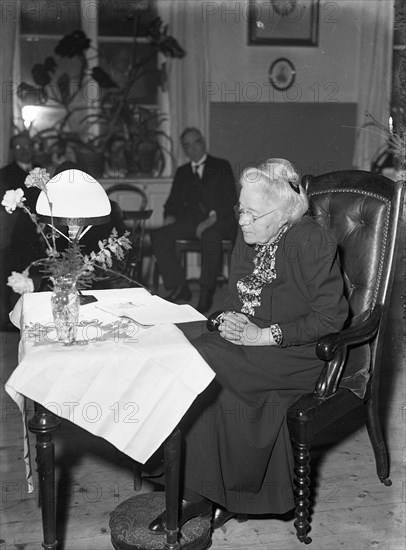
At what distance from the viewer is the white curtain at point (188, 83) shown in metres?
7.45

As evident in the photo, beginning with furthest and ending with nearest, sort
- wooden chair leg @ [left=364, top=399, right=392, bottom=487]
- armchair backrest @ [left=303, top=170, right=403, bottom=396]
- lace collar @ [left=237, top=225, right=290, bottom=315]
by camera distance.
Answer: wooden chair leg @ [left=364, top=399, right=392, bottom=487]
armchair backrest @ [left=303, top=170, right=403, bottom=396]
lace collar @ [left=237, top=225, right=290, bottom=315]

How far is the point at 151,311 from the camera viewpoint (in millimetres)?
2711

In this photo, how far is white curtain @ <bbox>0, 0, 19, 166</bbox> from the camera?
23.0ft

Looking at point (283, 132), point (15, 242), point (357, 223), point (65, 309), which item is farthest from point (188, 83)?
point (65, 309)

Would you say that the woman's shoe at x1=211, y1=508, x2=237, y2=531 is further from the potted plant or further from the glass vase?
the potted plant

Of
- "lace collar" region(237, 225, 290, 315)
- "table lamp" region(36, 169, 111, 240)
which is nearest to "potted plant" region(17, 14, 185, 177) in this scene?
"table lamp" region(36, 169, 111, 240)

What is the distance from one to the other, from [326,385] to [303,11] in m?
5.92

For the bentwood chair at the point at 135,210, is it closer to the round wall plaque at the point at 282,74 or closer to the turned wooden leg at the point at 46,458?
the round wall plaque at the point at 282,74

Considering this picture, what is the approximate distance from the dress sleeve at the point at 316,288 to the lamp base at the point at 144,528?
2.39 feet

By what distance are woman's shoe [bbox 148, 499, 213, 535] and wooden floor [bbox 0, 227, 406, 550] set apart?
133 millimetres

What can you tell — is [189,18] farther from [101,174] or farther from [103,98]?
[101,174]

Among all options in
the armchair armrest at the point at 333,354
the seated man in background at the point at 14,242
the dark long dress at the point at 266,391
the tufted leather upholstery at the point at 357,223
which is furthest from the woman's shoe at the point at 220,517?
the seated man in background at the point at 14,242

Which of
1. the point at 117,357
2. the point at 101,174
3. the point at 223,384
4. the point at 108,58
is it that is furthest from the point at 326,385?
the point at 108,58

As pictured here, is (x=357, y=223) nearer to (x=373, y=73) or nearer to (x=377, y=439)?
(x=377, y=439)
